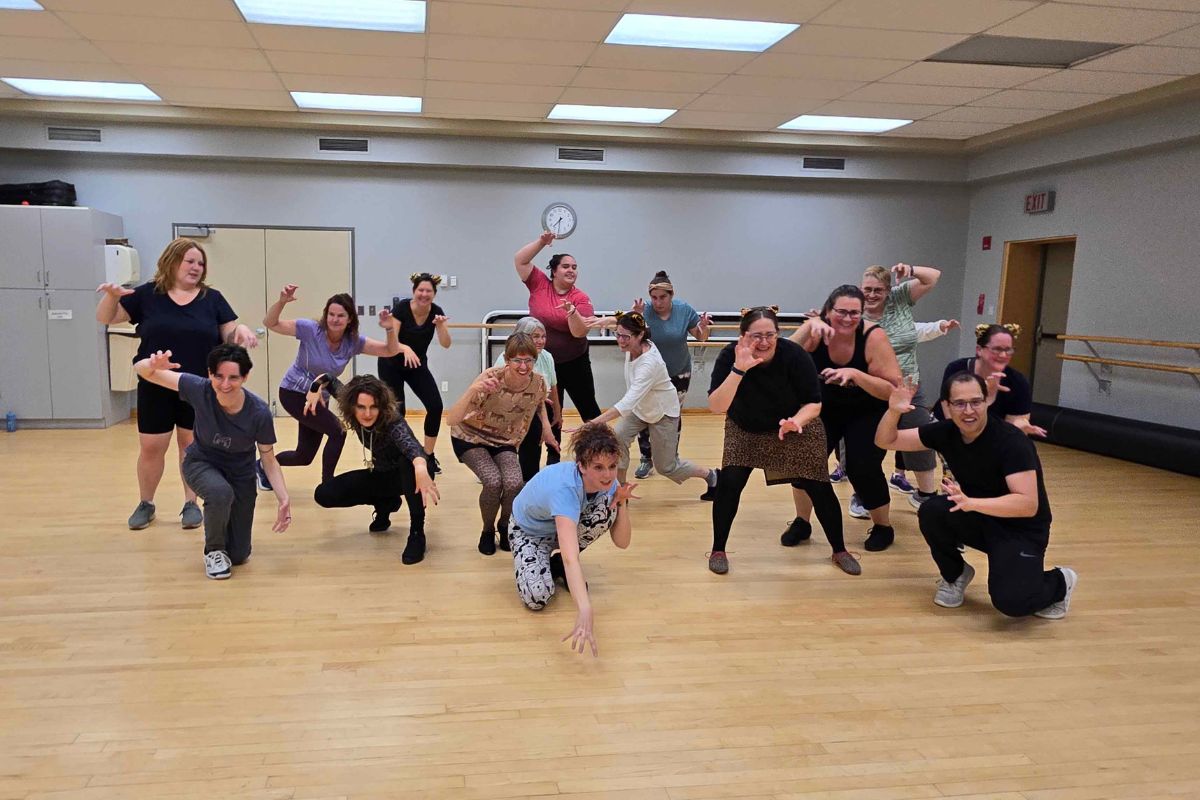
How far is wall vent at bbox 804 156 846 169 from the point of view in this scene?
8.70 m

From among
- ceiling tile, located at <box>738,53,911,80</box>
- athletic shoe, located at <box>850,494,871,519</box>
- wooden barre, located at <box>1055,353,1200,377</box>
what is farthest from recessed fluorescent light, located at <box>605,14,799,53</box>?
wooden barre, located at <box>1055,353,1200,377</box>

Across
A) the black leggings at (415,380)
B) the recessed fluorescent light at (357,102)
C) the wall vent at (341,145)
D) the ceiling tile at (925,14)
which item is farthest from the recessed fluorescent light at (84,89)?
the ceiling tile at (925,14)

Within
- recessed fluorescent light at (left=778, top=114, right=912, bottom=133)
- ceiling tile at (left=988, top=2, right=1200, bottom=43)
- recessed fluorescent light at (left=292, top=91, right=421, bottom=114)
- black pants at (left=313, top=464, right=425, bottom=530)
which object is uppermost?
recessed fluorescent light at (left=778, top=114, right=912, bottom=133)

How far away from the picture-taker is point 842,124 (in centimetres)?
781

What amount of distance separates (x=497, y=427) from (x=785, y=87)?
13.1 ft

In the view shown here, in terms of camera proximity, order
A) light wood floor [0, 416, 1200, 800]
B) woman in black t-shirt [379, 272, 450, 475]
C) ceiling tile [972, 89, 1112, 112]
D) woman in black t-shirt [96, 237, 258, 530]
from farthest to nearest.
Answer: ceiling tile [972, 89, 1112, 112]
woman in black t-shirt [379, 272, 450, 475]
woman in black t-shirt [96, 237, 258, 530]
light wood floor [0, 416, 1200, 800]

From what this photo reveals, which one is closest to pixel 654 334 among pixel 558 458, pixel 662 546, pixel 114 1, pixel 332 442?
pixel 558 458

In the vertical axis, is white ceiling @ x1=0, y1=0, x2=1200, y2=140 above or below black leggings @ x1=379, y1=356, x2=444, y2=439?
above

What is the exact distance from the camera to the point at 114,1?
14.8 ft

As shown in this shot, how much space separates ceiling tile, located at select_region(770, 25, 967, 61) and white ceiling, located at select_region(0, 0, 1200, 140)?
0.02 meters

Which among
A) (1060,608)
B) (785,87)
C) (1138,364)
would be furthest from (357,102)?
(1138,364)

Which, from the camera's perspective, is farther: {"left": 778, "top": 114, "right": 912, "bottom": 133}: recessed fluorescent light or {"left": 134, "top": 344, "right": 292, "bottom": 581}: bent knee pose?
{"left": 778, "top": 114, "right": 912, "bottom": 133}: recessed fluorescent light

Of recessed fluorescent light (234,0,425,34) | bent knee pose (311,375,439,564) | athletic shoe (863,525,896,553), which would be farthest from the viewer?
recessed fluorescent light (234,0,425,34)

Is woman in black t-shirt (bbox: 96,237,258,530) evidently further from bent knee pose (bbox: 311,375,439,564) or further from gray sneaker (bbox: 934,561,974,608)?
gray sneaker (bbox: 934,561,974,608)
